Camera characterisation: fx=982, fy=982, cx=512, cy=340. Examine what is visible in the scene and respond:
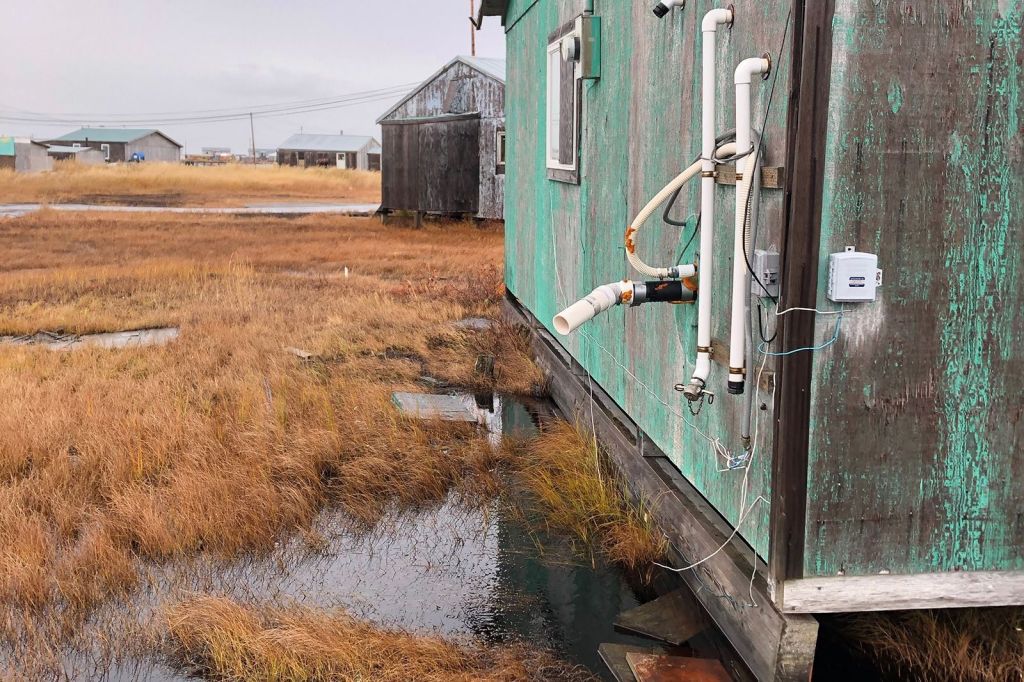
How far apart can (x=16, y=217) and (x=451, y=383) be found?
2277cm

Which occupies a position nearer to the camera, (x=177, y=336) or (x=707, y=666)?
(x=707, y=666)

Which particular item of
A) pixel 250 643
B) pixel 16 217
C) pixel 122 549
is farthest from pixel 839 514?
pixel 16 217

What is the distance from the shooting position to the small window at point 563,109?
6816mm

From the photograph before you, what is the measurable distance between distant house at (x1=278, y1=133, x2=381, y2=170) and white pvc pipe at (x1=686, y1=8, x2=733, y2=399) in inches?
3101

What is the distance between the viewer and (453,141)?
2330 cm

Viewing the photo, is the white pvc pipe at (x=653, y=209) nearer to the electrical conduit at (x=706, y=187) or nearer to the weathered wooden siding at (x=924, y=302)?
the electrical conduit at (x=706, y=187)

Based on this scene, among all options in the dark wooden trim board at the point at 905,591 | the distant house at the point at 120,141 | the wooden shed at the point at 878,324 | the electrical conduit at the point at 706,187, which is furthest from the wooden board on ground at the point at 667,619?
the distant house at the point at 120,141

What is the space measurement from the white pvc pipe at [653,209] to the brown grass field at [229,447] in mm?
1563

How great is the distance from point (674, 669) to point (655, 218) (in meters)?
2.21

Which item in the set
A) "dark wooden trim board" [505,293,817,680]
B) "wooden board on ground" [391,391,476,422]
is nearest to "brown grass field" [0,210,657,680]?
"wooden board on ground" [391,391,476,422]

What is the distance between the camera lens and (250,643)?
4.10 meters

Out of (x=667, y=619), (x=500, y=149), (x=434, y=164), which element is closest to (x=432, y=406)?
(x=667, y=619)

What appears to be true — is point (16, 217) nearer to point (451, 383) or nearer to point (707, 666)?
point (451, 383)

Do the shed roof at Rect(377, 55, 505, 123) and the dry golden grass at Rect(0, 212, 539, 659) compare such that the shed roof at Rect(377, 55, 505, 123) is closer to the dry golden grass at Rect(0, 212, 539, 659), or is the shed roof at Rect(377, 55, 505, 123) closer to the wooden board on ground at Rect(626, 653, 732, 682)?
the dry golden grass at Rect(0, 212, 539, 659)
